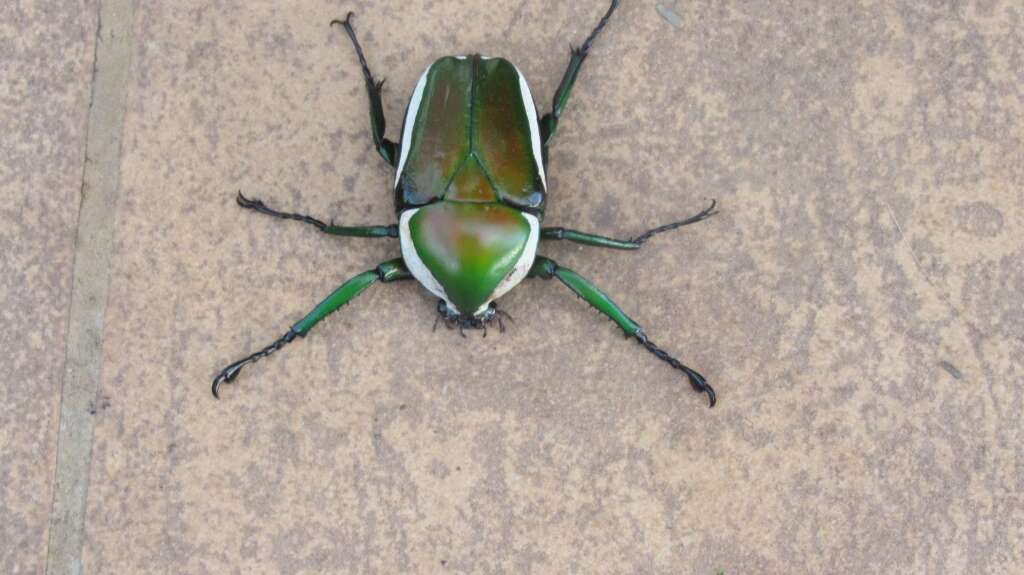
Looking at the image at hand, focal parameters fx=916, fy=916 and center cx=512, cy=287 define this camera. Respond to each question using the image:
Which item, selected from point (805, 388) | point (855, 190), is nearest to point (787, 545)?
point (805, 388)

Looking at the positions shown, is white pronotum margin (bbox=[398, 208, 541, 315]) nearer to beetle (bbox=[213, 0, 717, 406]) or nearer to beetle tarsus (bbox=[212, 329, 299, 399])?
beetle (bbox=[213, 0, 717, 406])

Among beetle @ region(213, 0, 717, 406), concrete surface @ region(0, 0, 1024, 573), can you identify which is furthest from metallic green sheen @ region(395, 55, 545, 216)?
concrete surface @ region(0, 0, 1024, 573)

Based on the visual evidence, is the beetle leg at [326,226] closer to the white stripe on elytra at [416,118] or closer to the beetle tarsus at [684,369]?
the white stripe on elytra at [416,118]

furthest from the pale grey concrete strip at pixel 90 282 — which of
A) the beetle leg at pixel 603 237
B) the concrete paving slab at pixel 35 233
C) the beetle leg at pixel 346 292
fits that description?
the beetle leg at pixel 603 237

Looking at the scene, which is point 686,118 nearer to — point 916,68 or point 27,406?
point 916,68

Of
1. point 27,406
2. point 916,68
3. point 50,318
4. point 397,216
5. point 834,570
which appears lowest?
point 834,570

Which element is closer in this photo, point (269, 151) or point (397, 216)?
point (397, 216)
